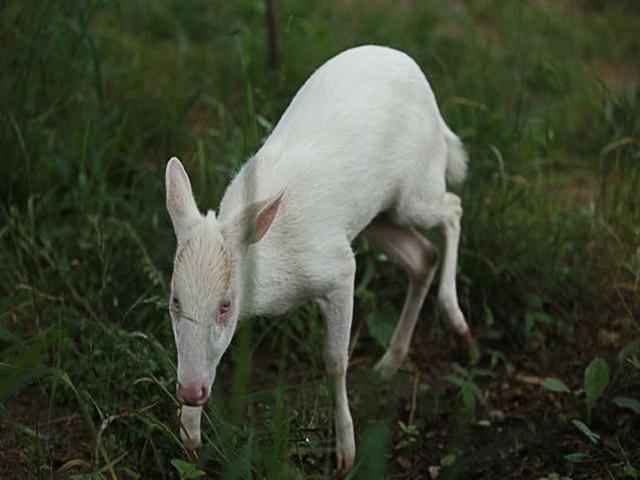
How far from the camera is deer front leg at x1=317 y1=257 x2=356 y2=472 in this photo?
368 centimetres

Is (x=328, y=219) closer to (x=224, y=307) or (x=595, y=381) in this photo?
(x=224, y=307)

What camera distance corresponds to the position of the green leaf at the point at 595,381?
3828 mm

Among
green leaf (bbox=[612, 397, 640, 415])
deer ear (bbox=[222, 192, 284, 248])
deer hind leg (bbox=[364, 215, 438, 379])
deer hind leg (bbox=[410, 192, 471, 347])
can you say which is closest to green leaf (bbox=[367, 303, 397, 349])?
deer hind leg (bbox=[364, 215, 438, 379])

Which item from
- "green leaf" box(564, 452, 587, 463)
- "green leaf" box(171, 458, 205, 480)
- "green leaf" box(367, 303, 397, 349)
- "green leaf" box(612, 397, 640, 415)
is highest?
"green leaf" box(171, 458, 205, 480)

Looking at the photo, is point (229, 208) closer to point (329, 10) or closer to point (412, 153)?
point (412, 153)

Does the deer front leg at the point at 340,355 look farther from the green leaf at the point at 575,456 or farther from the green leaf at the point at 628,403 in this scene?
the green leaf at the point at 628,403

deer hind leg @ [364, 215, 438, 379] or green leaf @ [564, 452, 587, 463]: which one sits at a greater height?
deer hind leg @ [364, 215, 438, 379]

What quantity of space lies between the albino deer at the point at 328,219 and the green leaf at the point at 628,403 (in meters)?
0.71

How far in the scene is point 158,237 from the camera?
4.58m

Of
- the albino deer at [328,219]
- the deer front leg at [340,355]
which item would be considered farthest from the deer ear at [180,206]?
the deer front leg at [340,355]

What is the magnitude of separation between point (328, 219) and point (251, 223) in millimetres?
450

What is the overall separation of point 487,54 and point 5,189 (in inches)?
101

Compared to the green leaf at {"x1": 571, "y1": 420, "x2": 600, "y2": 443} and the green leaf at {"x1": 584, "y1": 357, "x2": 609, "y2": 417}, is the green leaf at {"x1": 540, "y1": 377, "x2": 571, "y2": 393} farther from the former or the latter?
the green leaf at {"x1": 571, "y1": 420, "x2": 600, "y2": 443}

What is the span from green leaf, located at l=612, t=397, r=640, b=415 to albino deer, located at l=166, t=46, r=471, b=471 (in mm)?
711
